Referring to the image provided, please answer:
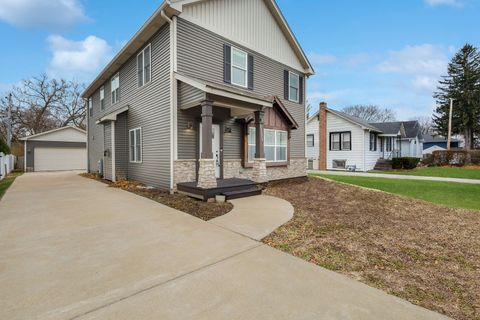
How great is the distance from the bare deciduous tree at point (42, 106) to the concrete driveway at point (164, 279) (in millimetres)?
32057

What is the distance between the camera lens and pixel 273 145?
11.4 metres

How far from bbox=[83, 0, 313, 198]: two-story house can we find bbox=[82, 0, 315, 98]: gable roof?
0.14 ft

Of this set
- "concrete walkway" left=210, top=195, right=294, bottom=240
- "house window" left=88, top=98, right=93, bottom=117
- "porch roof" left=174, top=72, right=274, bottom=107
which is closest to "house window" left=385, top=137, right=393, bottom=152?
"porch roof" left=174, top=72, right=274, bottom=107

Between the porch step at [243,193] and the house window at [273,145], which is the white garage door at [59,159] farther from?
the porch step at [243,193]

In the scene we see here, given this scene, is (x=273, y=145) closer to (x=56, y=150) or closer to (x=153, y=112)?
(x=153, y=112)

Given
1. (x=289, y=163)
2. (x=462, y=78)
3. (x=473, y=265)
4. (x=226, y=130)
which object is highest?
(x=462, y=78)

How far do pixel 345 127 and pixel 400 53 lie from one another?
15.3m

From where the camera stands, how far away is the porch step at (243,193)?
24.8 feet

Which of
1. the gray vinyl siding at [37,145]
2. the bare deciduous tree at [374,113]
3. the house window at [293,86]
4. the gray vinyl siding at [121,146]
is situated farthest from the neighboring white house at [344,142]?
the bare deciduous tree at [374,113]

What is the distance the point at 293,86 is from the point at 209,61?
18.7ft

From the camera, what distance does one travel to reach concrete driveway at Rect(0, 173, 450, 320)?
2.38 m

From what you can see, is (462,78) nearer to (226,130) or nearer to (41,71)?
(226,130)

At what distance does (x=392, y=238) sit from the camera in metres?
4.61

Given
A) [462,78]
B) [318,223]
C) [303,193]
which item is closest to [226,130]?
[303,193]
